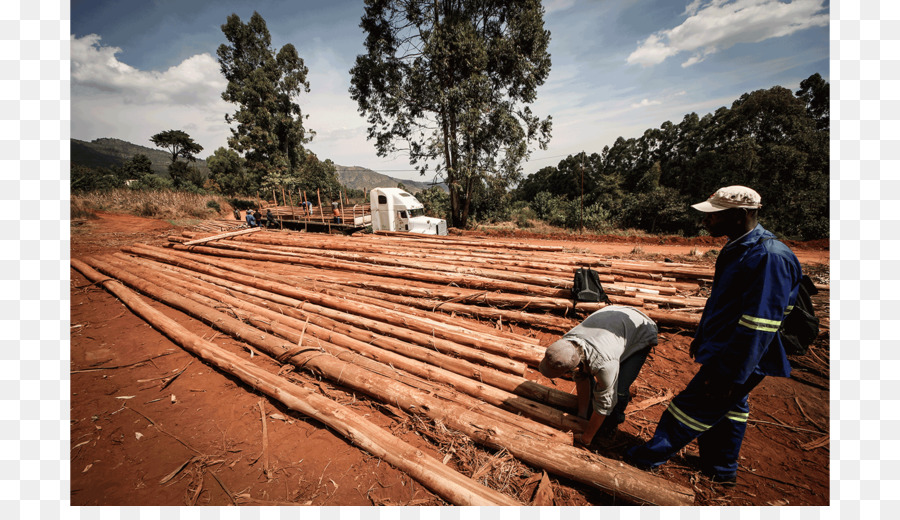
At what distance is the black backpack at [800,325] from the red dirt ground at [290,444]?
118 cm

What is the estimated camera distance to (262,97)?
2464 cm

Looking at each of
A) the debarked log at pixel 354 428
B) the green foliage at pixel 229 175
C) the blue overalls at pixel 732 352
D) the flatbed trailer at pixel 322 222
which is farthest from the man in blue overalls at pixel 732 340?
the green foliage at pixel 229 175

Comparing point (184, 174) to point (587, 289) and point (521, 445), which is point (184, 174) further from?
point (521, 445)

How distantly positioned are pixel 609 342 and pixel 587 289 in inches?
89.5

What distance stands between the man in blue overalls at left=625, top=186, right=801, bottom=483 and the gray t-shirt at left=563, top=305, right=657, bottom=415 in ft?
1.28

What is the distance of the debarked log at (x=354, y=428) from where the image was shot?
2.07 m

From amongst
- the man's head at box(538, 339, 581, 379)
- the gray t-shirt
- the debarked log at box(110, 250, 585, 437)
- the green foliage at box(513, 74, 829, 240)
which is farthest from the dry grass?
the gray t-shirt

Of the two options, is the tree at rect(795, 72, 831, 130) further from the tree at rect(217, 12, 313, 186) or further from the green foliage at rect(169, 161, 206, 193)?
the green foliage at rect(169, 161, 206, 193)

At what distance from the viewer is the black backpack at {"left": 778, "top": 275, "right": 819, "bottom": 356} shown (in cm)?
200

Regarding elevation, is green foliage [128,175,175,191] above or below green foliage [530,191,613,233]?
above

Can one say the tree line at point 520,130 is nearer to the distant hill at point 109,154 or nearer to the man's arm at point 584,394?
the man's arm at point 584,394

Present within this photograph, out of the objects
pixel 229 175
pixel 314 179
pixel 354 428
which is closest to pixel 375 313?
pixel 354 428

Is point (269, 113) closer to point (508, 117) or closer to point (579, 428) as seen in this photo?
point (508, 117)
